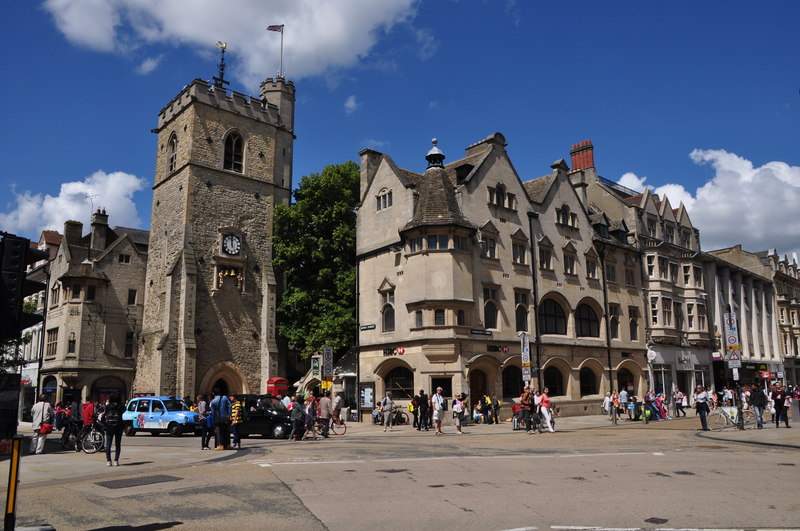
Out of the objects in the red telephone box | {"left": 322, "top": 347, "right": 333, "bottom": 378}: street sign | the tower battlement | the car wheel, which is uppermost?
the tower battlement

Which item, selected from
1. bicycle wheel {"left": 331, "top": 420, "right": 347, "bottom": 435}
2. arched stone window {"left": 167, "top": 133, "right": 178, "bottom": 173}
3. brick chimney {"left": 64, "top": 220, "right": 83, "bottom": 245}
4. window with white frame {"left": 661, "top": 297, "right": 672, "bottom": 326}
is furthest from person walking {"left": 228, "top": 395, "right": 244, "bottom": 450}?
window with white frame {"left": 661, "top": 297, "right": 672, "bottom": 326}

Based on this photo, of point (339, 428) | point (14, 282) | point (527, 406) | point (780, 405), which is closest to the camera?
point (14, 282)

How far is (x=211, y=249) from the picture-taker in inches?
1572

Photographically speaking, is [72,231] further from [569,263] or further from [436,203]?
[569,263]

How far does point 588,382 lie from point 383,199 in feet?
52.9

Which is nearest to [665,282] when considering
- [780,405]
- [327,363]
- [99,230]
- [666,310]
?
[666,310]

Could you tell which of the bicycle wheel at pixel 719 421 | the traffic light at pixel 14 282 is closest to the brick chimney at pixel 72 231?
the bicycle wheel at pixel 719 421

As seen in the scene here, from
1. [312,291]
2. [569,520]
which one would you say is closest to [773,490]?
[569,520]

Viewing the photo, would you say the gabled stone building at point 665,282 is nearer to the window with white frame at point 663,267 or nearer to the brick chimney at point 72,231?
the window with white frame at point 663,267

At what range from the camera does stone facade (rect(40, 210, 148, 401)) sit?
39.4m

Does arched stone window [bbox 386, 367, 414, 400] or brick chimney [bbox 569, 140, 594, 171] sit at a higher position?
brick chimney [bbox 569, 140, 594, 171]

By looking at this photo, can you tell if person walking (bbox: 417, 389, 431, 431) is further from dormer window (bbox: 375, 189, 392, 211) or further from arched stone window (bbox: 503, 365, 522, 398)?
dormer window (bbox: 375, 189, 392, 211)

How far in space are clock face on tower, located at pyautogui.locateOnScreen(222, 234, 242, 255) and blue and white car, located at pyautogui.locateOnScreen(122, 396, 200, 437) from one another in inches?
591

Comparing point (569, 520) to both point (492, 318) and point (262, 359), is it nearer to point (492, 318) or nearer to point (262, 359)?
point (492, 318)
